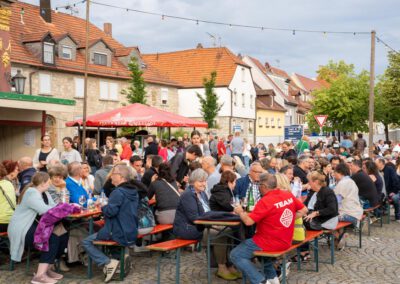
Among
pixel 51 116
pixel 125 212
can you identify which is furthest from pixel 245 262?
pixel 51 116

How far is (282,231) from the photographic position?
641 centimetres

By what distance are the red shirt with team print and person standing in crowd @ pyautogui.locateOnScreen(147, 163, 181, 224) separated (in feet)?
7.16

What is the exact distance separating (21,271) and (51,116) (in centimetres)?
2366

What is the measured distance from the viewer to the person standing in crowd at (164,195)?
8.38 m

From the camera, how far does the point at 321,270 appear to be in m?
7.94

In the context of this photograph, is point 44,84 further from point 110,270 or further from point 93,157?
point 110,270

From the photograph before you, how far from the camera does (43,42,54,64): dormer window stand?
30.9 meters

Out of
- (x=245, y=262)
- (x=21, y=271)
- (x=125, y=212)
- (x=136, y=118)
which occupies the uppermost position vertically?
(x=136, y=118)

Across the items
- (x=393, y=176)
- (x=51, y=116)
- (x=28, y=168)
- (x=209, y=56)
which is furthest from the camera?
(x=209, y=56)

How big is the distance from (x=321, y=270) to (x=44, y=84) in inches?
1016

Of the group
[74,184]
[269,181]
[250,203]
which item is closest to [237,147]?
[250,203]

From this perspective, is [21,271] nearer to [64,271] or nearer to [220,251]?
[64,271]

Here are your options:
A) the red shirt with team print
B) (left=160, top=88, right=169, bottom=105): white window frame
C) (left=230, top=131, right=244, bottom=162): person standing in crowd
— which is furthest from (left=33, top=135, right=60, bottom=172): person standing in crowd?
(left=160, top=88, right=169, bottom=105): white window frame

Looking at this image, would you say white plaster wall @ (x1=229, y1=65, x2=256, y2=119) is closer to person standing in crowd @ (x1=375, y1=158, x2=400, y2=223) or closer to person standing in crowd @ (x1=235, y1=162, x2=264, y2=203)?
person standing in crowd @ (x1=375, y1=158, x2=400, y2=223)
